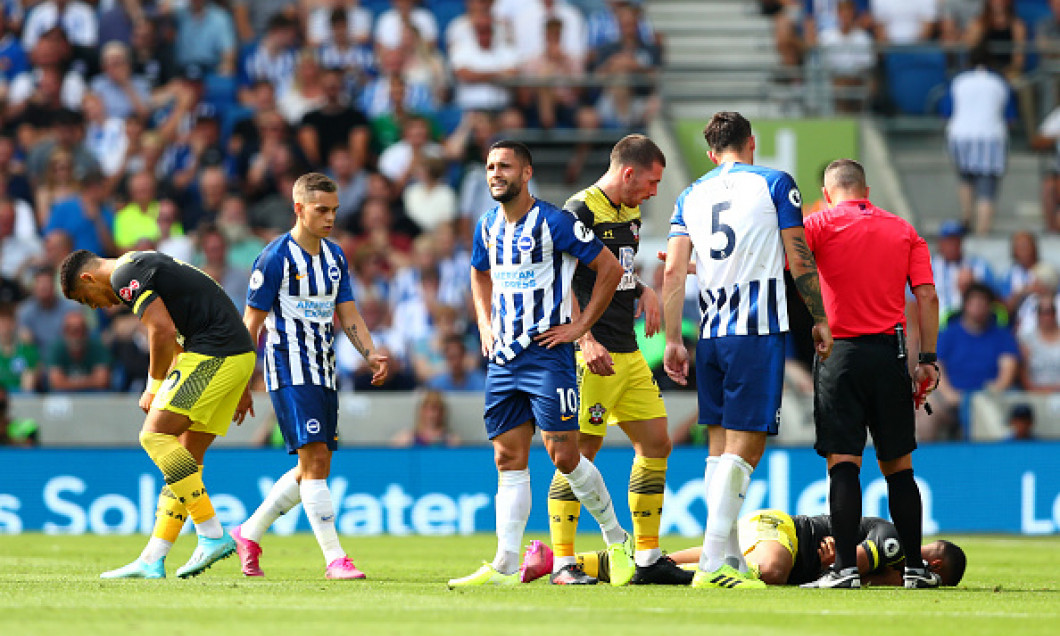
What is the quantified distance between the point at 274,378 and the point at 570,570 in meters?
2.10

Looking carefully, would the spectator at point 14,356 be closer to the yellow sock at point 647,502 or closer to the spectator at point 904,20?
the yellow sock at point 647,502

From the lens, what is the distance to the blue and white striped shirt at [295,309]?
966cm

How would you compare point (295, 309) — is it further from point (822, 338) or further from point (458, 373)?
point (458, 373)

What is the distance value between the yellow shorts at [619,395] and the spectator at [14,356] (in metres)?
9.53

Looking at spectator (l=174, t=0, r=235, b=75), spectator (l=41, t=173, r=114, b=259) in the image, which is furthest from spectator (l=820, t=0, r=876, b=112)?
spectator (l=41, t=173, r=114, b=259)

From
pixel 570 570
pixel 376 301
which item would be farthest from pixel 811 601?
pixel 376 301

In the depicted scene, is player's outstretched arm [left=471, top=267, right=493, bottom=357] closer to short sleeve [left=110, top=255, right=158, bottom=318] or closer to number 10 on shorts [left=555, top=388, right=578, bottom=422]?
number 10 on shorts [left=555, top=388, right=578, bottom=422]

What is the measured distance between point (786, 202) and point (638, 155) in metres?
1.02

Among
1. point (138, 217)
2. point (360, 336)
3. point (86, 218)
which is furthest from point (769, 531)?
point (86, 218)

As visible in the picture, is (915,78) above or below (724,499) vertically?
above

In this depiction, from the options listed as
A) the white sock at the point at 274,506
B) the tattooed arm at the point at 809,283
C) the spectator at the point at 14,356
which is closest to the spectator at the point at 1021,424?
the tattooed arm at the point at 809,283

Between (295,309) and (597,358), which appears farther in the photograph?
(295,309)

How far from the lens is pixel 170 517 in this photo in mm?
9477

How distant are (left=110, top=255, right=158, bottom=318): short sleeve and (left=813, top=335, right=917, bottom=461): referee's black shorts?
3.81m
